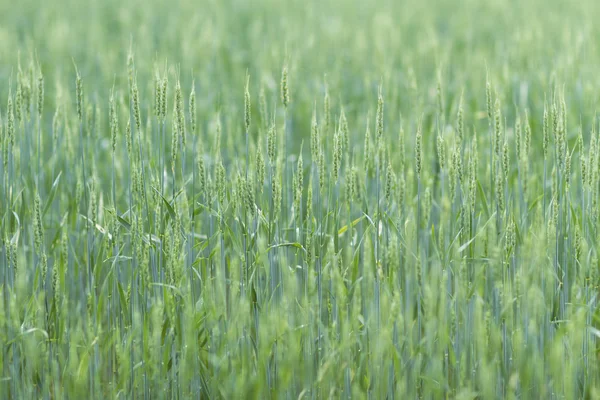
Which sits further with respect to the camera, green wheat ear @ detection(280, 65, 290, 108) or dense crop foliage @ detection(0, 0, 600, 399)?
green wheat ear @ detection(280, 65, 290, 108)

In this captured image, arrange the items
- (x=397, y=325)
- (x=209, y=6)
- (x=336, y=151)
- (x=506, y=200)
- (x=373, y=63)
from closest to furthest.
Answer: (x=397, y=325)
(x=336, y=151)
(x=506, y=200)
(x=373, y=63)
(x=209, y=6)

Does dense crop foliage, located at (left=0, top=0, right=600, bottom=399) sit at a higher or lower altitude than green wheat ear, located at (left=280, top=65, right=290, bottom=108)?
lower

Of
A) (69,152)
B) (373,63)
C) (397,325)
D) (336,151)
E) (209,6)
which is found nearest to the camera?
(397,325)

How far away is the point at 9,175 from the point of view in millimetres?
1973

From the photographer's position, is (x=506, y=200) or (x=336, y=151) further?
(x=506, y=200)

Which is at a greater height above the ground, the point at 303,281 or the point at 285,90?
the point at 285,90

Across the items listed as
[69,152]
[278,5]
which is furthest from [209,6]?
[69,152]

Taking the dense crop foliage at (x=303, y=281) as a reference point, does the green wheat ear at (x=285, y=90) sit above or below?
above

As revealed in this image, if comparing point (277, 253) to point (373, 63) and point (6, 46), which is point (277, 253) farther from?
point (6, 46)

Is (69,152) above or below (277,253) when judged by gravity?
above

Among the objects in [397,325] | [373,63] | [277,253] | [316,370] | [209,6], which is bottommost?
[316,370]

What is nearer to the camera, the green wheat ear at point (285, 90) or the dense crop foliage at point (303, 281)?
the dense crop foliage at point (303, 281)

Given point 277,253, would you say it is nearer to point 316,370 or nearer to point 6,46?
point 316,370

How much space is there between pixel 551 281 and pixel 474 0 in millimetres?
5545
